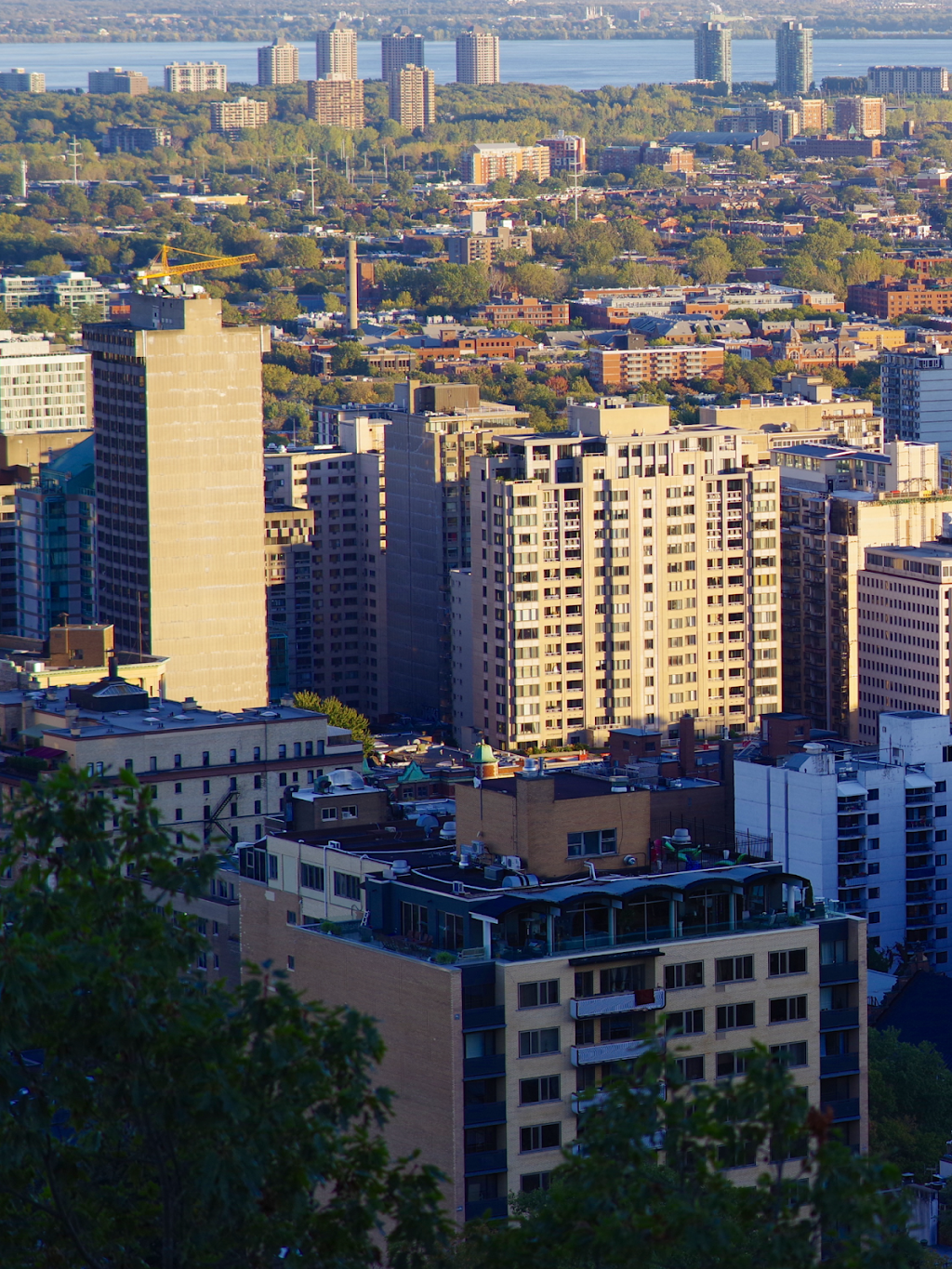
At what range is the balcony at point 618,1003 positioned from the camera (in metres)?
25.5

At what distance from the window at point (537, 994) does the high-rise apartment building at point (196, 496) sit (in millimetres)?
42529

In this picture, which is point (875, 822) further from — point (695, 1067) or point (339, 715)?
point (339, 715)

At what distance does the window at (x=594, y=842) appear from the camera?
28.2m

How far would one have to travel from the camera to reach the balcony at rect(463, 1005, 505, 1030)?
82.6ft

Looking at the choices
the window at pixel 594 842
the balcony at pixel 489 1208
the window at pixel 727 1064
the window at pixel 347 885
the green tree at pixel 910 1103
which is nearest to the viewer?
the balcony at pixel 489 1208

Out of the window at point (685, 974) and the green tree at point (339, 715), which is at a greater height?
the window at point (685, 974)

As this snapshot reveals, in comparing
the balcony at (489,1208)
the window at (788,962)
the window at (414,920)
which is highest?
the window at (414,920)

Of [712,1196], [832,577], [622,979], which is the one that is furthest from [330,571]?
[712,1196]

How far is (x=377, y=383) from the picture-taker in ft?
489

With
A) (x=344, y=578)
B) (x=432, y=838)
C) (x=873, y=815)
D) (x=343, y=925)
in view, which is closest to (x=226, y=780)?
(x=873, y=815)

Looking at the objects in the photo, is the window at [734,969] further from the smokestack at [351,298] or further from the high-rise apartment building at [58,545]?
the smokestack at [351,298]

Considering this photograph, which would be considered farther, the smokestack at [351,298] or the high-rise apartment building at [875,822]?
the smokestack at [351,298]

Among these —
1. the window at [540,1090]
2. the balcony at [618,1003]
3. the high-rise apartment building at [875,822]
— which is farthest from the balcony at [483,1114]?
the high-rise apartment building at [875,822]

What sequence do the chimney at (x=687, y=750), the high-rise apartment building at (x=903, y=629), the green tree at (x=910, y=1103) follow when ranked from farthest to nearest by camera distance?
the high-rise apartment building at (x=903, y=629) < the chimney at (x=687, y=750) < the green tree at (x=910, y=1103)
